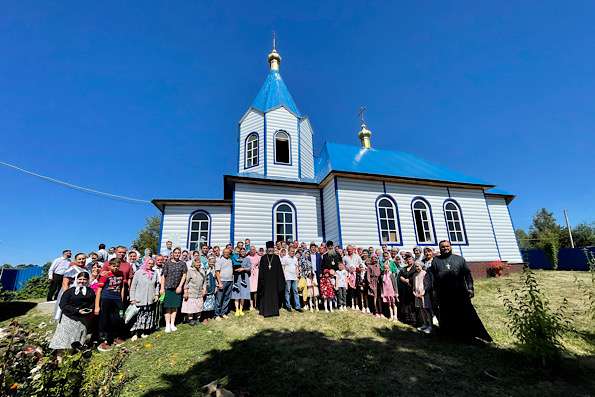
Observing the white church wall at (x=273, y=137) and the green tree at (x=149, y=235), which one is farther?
the green tree at (x=149, y=235)

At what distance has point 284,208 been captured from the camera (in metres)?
13.2

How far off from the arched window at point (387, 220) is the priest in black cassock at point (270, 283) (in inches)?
267

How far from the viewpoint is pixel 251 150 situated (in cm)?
1566

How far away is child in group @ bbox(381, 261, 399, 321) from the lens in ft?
24.8

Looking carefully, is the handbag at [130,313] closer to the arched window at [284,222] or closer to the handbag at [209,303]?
the handbag at [209,303]

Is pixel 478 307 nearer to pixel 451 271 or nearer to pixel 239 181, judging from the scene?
pixel 451 271

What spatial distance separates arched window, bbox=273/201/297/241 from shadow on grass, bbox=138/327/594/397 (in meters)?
7.13

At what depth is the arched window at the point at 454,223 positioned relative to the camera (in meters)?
14.0

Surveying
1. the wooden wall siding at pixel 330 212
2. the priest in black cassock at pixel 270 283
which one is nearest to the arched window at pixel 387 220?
the wooden wall siding at pixel 330 212

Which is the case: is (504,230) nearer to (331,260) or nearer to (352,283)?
(352,283)

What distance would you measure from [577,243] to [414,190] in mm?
39189

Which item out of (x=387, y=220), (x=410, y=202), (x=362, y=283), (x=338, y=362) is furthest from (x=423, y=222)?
(x=338, y=362)

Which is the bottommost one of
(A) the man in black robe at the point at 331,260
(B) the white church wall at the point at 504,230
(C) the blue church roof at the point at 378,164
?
(A) the man in black robe at the point at 331,260

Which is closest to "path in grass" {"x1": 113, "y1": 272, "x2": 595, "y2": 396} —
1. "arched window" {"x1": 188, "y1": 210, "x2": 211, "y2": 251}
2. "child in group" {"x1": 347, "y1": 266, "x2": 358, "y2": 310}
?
"child in group" {"x1": 347, "y1": 266, "x2": 358, "y2": 310}
